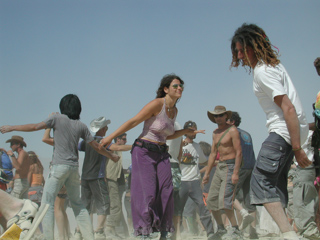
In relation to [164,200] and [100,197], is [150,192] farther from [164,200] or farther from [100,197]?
[100,197]

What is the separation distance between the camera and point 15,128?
482 cm

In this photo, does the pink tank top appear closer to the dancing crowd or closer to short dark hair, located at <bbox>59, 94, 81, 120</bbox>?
the dancing crowd

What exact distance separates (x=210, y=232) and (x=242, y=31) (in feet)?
15.0

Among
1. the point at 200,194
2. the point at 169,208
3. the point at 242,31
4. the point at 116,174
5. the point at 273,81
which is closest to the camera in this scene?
the point at 273,81

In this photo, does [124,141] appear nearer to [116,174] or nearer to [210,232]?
[116,174]

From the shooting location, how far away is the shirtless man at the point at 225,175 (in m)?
6.64

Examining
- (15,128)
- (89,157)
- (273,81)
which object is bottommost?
(89,157)

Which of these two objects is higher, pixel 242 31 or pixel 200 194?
pixel 242 31

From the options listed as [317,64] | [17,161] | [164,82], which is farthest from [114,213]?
[317,64]

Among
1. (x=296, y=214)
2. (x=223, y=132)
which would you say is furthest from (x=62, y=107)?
(x=296, y=214)

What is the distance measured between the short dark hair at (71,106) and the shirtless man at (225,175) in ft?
8.48

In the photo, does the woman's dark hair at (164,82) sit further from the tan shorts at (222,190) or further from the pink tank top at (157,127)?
the tan shorts at (222,190)

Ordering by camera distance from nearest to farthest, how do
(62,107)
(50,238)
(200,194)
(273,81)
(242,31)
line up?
1. (273,81)
2. (242,31)
3. (50,238)
4. (62,107)
5. (200,194)

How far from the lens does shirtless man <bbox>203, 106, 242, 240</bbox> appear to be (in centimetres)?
664
